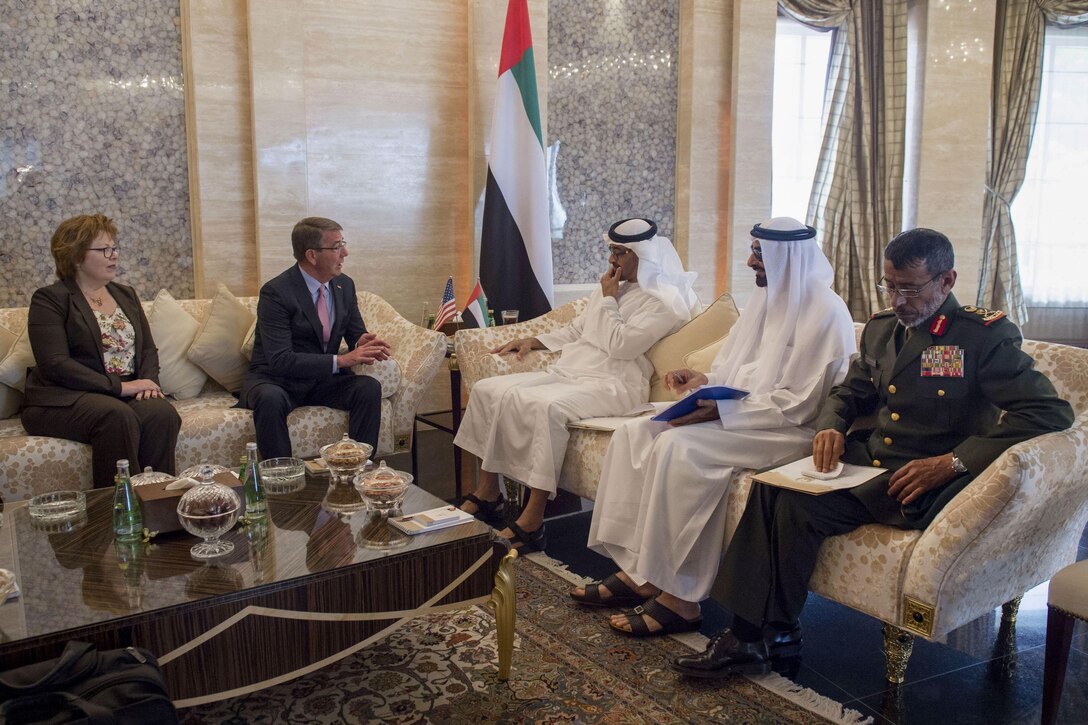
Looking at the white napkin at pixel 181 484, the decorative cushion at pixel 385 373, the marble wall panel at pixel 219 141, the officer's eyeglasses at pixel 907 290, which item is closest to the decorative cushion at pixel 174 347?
the marble wall panel at pixel 219 141

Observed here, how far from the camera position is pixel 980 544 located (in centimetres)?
242

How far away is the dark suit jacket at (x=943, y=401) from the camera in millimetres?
2514

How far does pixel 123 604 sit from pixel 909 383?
230 centimetres

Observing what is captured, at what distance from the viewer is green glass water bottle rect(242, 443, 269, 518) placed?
279 centimetres

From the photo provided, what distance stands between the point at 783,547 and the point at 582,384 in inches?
62.6

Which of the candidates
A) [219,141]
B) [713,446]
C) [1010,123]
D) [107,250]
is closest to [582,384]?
[713,446]

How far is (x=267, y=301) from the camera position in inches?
167

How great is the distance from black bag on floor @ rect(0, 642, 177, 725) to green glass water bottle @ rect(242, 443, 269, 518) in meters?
0.90

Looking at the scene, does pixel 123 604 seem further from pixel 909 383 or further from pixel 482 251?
pixel 482 251

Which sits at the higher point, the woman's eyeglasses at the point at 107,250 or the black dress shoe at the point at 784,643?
the woman's eyeglasses at the point at 107,250

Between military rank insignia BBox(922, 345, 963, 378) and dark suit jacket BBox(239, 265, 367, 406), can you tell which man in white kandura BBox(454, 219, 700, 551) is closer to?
dark suit jacket BBox(239, 265, 367, 406)

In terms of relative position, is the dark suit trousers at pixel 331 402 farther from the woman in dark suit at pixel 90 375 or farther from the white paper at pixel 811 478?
the white paper at pixel 811 478

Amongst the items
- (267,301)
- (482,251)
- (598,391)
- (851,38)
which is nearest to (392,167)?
(482,251)

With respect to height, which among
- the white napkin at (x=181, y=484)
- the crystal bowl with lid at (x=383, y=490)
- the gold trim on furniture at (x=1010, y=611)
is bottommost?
the gold trim on furniture at (x=1010, y=611)
